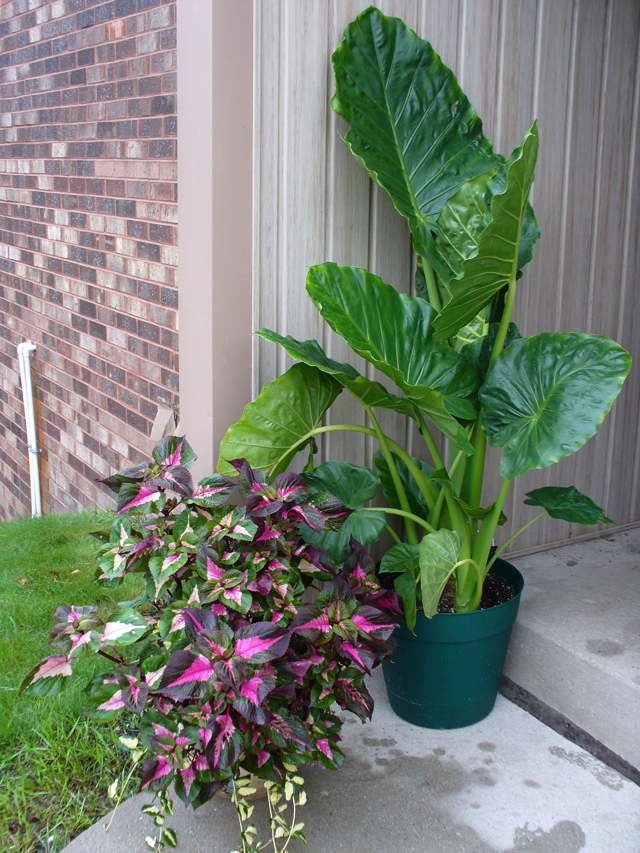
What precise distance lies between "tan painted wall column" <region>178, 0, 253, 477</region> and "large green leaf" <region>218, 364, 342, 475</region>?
0.17 m

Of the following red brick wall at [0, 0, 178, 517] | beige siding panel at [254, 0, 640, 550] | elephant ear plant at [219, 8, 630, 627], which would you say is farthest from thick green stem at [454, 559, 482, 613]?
red brick wall at [0, 0, 178, 517]

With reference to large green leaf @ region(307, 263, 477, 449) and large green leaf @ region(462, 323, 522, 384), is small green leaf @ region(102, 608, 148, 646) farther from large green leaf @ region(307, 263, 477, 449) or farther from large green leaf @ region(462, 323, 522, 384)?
large green leaf @ region(462, 323, 522, 384)

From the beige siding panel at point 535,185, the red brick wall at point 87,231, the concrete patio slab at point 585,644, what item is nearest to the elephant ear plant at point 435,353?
the beige siding panel at point 535,185

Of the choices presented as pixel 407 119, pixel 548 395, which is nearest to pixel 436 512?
pixel 548 395

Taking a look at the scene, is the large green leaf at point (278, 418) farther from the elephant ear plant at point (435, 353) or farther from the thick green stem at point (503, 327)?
the thick green stem at point (503, 327)

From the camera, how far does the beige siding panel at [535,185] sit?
5.74 feet

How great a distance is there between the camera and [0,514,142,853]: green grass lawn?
150cm

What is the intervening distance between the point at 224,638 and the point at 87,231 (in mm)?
2386

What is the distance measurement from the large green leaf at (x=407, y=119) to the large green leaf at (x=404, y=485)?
1.72 feet

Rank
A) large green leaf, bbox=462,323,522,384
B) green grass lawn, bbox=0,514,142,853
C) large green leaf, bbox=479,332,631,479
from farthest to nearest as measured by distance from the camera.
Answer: large green leaf, bbox=462,323,522,384
green grass lawn, bbox=0,514,142,853
large green leaf, bbox=479,332,631,479

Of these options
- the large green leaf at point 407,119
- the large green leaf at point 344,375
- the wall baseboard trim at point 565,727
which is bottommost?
the wall baseboard trim at point 565,727

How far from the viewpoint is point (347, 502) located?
1698 millimetres

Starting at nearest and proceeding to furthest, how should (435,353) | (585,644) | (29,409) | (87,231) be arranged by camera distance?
(435,353) → (585,644) → (87,231) → (29,409)

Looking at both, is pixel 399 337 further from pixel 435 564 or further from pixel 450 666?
pixel 450 666
